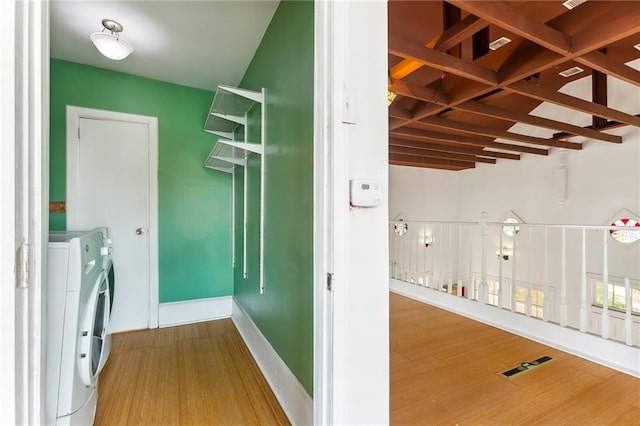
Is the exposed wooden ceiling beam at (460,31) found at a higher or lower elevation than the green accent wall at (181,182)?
higher

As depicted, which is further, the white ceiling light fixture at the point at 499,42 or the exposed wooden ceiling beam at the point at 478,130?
the exposed wooden ceiling beam at the point at 478,130

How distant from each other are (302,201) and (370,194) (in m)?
0.52

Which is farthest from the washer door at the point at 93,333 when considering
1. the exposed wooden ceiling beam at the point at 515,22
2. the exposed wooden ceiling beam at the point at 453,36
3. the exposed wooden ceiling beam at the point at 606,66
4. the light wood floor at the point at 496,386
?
the exposed wooden ceiling beam at the point at 606,66

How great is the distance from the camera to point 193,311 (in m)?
2.96

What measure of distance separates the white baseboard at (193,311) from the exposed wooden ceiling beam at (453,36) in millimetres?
2740

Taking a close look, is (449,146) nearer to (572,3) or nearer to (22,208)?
(572,3)

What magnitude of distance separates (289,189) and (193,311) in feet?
6.93

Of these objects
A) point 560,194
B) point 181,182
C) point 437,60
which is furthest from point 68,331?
point 560,194

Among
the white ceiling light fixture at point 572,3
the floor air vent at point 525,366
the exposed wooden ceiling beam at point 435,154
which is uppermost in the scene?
the white ceiling light fixture at point 572,3

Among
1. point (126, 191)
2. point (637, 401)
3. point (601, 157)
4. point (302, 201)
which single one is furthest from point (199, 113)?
point (601, 157)

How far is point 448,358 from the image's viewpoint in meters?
2.20

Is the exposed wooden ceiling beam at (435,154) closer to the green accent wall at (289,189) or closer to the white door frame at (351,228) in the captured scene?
the green accent wall at (289,189)

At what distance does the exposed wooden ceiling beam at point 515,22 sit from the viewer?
5.04 ft

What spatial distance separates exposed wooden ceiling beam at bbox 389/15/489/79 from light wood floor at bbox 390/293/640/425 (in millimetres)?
2154
